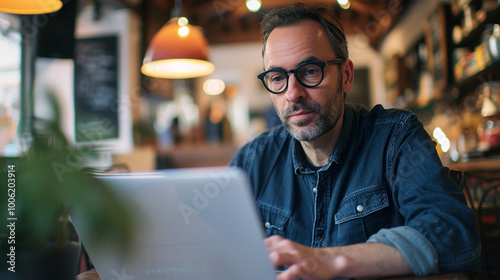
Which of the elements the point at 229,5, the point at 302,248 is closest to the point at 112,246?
the point at 302,248

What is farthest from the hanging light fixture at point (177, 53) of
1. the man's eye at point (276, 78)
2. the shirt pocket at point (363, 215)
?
the shirt pocket at point (363, 215)

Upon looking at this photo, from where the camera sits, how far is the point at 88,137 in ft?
2.05

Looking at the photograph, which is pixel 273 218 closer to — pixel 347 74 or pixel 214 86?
pixel 347 74

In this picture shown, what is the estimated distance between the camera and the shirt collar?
4.04 ft

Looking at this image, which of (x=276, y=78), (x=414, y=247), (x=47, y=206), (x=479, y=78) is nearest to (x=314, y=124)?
(x=276, y=78)

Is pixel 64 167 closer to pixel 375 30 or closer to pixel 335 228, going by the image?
pixel 335 228

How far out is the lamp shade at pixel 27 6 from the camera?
1.50m

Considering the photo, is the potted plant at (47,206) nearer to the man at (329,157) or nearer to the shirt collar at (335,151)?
the man at (329,157)

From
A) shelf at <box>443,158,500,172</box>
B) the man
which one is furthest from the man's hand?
shelf at <box>443,158,500,172</box>

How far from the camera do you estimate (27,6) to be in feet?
5.07

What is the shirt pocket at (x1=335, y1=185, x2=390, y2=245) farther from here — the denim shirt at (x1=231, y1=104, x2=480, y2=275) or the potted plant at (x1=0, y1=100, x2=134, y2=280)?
the potted plant at (x1=0, y1=100, x2=134, y2=280)

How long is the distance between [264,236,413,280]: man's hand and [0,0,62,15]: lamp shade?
1321 mm

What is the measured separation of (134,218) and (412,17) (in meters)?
5.81

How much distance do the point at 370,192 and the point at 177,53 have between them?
87.7 inches
